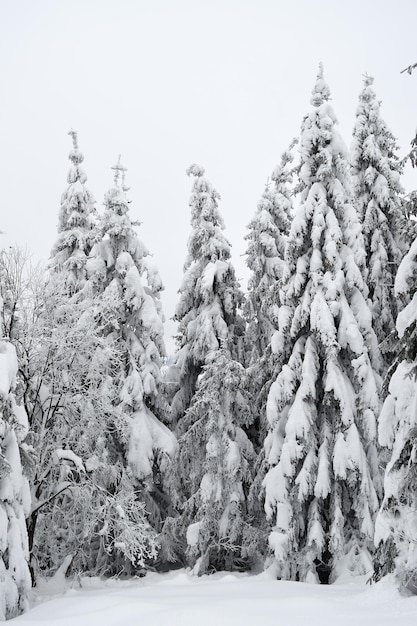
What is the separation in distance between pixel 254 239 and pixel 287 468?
35.6 ft

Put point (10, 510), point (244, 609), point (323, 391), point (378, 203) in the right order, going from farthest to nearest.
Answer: point (378, 203) < point (323, 391) < point (10, 510) < point (244, 609)

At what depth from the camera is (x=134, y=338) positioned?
23375 millimetres

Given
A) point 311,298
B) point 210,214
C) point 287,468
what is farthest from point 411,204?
point 210,214

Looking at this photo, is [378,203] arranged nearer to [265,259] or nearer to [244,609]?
[265,259]

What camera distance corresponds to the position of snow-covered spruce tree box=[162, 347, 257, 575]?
794 inches

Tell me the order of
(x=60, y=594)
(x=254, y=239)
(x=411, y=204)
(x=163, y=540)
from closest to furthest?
(x=411, y=204), (x=60, y=594), (x=163, y=540), (x=254, y=239)

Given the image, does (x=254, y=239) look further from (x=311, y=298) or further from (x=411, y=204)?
(x=411, y=204)

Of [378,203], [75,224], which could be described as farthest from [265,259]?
[75,224]

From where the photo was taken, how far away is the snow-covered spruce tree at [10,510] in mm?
11852

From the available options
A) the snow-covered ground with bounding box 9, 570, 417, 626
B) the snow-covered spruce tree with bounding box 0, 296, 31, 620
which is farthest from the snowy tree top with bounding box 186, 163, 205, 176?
the snow-covered ground with bounding box 9, 570, 417, 626

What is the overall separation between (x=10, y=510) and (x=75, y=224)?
15.3 m

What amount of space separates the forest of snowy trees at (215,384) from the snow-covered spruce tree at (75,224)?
88 millimetres

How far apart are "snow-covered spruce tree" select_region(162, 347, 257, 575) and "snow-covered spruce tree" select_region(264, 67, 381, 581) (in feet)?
6.33

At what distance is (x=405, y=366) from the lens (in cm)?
1084
